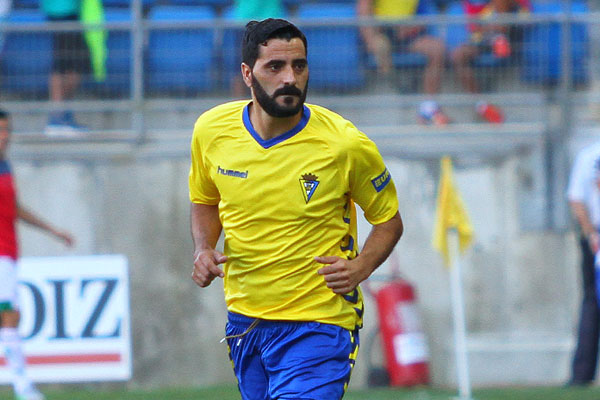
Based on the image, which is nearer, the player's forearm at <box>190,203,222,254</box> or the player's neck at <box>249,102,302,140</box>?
the player's neck at <box>249,102,302,140</box>

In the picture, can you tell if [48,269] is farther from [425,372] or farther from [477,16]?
[477,16]

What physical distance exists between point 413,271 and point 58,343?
3452mm

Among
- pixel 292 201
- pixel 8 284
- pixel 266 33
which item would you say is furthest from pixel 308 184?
pixel 8 284

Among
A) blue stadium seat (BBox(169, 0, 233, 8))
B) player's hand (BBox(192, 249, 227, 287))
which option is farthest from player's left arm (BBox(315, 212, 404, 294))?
blue stadium seat (BBox(169, 0, 233, 8))

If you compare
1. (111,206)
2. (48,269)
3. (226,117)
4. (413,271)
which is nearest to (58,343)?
(48,269)

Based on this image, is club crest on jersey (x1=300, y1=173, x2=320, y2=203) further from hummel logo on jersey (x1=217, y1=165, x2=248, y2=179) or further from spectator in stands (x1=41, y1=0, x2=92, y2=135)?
spectator in stands (x1=41, y1=0, x2=92, y2=135)

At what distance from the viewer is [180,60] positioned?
1057 centimetres

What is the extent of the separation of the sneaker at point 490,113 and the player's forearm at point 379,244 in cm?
635

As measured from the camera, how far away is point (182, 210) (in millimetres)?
10578

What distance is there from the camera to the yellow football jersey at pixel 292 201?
4.42m

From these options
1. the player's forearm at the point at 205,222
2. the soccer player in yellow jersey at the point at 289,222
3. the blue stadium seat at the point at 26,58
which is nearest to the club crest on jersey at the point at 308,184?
the soccer player in yellow jersey at the point at 289,222

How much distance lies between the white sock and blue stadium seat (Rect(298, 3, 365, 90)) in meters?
3.83

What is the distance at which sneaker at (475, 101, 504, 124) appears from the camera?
1080 cm

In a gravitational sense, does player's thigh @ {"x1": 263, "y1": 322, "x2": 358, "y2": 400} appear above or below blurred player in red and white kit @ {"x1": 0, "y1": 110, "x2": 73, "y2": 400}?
above
